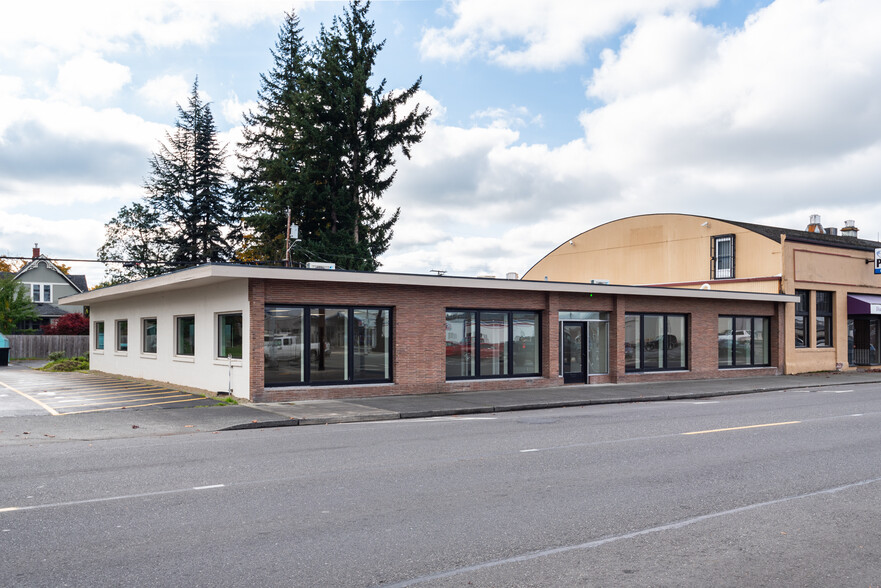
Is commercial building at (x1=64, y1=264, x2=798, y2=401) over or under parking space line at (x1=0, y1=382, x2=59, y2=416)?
over

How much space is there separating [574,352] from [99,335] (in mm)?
21151

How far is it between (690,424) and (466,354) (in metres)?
8.90

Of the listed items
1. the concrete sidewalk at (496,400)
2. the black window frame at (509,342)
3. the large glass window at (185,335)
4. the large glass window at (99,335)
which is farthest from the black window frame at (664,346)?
the large glass window at (99,335)

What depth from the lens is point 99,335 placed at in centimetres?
3188

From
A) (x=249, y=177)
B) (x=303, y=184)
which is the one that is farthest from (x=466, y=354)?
(x=249, y=177)

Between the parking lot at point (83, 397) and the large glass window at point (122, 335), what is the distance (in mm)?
2836

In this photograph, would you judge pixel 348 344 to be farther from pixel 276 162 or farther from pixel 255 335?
pixel 276 162

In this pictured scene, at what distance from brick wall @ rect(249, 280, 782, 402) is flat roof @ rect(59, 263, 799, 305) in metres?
0.35

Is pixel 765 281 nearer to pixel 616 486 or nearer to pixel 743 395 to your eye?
pixel 743 395

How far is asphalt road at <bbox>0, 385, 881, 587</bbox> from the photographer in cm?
538

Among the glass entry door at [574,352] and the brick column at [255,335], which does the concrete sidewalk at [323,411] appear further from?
the glass entry door at [574,352]

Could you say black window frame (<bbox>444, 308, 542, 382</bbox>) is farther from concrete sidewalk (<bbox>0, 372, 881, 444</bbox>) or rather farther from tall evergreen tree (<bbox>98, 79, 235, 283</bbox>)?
tall evergreen tree (<bbox>98, 79, 235, 283</bbox>)

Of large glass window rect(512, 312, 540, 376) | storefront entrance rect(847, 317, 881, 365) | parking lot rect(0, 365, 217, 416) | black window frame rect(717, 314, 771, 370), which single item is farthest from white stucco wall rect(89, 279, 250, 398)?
storefront entrance rect(847, 317, 881, 365)

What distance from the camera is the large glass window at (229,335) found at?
1881cm
